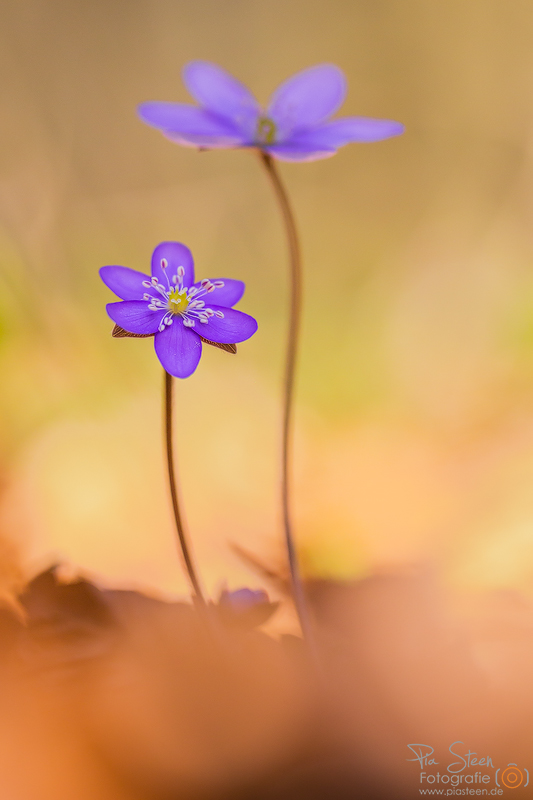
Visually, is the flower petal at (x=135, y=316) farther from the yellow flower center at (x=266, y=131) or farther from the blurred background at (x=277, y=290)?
the blurred background at (x=277, y=290)

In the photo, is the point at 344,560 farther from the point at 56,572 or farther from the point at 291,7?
the point at 291,7

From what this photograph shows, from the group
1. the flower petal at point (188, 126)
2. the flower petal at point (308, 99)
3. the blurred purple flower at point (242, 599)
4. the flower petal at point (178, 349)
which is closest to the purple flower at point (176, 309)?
the flower petal at point (178, 349)

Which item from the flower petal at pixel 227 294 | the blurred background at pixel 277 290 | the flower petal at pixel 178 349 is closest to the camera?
the flower petal at pixel 178 349

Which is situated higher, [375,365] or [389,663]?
[375,365]

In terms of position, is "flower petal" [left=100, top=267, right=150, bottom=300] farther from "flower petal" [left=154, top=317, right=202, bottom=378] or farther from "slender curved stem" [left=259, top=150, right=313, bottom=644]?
"slender curved stem" [left=259, top=150, right=313, bottom=644]

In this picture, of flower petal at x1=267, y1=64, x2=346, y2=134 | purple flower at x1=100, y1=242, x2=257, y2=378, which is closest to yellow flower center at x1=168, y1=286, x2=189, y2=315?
purple flower at x1=100, y1=242, x2=257, y2=378

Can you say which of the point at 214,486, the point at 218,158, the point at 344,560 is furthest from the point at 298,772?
the point at 218,158

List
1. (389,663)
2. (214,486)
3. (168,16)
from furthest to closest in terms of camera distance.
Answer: (168,16), (214,486), (389,663)
